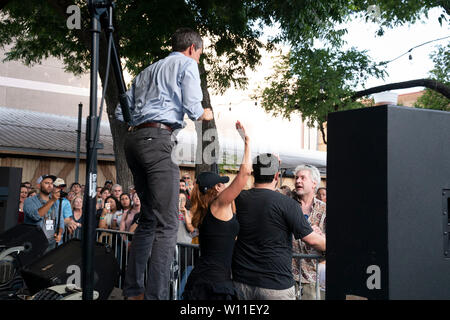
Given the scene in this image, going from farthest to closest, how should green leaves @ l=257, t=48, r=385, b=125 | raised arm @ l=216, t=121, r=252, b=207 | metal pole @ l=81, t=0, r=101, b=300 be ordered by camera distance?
green leaves @ l=257, t=48, r=385, b=125 → raised arm @ l=216, t=121, r=252, b=207 → metal pole @ l=81, t=0, r=101, b=300

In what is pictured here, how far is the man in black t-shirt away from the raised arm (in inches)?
7.5

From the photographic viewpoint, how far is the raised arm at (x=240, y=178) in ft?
9.36

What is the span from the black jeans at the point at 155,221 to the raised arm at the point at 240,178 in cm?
39

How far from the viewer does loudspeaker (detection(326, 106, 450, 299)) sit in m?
1.89

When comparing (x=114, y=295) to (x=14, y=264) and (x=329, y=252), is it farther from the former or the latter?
(x=329, y=252)

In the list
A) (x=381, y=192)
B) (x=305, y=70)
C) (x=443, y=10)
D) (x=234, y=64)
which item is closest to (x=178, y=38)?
(x=381, y=192)

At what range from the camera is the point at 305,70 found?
1466cm

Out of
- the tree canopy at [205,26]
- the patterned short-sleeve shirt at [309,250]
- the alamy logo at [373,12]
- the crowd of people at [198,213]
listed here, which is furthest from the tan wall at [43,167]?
the crowd of people at [198,213]

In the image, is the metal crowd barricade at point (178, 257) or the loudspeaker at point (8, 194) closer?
the metal crowd barricade at point (178, 257)

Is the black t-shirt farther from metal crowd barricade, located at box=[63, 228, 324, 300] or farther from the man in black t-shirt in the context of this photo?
metal crowd barricade, located at box=[63, 228, 324, 300]

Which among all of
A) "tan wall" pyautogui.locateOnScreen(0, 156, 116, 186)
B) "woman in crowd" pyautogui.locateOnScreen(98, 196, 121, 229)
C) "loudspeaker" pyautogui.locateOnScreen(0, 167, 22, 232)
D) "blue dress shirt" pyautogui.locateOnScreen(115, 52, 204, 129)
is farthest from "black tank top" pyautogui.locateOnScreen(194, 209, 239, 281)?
"tan wall" pyautogui.locateOnScreen(0, 156, 116, 186)

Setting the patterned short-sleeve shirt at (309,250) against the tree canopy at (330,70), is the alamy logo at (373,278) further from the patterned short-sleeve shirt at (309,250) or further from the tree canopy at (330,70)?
the tree canopy at (330,70)

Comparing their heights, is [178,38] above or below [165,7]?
below
